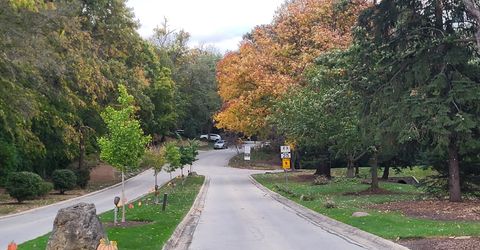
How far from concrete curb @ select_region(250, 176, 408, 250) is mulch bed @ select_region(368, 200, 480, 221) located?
8.70 ft

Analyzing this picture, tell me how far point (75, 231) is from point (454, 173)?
1534cm

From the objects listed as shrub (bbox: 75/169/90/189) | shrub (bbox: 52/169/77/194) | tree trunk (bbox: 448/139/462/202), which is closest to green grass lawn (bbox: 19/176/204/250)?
tree trunk (bbox: 448/139/462/202)

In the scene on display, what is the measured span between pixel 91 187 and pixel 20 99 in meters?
17.3

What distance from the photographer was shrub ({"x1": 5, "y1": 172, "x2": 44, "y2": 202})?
27188mm

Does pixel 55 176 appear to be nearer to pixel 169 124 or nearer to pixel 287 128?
pixel 287 128

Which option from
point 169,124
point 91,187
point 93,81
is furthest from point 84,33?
point 169,124

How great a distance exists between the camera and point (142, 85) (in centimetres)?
4162

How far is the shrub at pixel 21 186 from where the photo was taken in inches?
1070

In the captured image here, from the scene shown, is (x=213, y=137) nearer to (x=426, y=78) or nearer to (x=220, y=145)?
(x=220, y=145)

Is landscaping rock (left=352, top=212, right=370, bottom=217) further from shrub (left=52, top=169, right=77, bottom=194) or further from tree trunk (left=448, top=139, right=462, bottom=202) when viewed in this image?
shrub (left=52, top=169, right=77, bottom=194)

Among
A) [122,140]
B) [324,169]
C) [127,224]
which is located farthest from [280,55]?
[127,224]

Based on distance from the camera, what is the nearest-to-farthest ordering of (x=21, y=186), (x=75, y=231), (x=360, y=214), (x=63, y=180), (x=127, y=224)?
(x=75, y=231) < (x=127, y=224) < (x=360, y=214) < (x=21, y=186) < (x=63, y=180)

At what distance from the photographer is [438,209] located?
18.9 m

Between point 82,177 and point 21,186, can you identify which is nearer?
point 21,186
